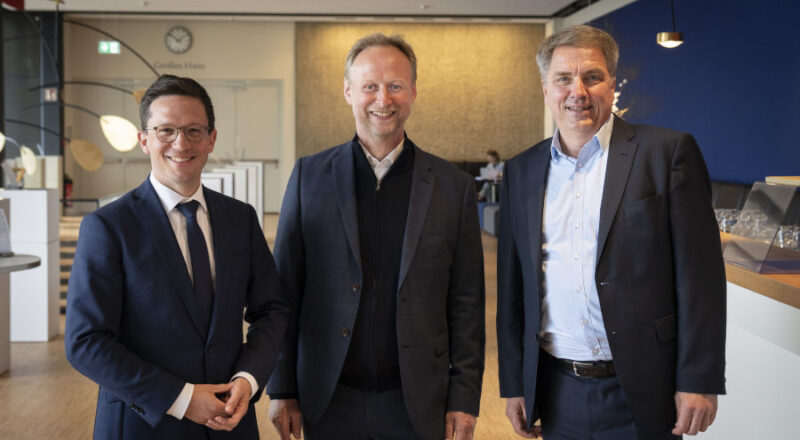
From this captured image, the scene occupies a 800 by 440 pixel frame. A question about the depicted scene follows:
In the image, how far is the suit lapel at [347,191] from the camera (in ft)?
6.30

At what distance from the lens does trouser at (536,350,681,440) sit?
74.9 inches

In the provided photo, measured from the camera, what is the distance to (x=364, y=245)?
196 cm

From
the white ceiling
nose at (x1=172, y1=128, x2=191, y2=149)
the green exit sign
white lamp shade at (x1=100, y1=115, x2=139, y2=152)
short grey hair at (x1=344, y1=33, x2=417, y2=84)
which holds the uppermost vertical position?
the white ceiling

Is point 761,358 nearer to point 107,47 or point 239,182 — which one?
point 239,182

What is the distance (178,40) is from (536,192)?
14.0 metres

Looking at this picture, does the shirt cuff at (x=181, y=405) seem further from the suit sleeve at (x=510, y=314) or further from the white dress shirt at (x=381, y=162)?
the suit sleeve at (x=510, y=314)

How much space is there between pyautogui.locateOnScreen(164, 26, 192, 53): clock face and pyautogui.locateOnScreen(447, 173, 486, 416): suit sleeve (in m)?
13.9

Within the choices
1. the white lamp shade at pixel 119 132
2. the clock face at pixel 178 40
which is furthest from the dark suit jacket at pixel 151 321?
the clock face at pixel 178 40

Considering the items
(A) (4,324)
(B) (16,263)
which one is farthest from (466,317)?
(A) (4,324)

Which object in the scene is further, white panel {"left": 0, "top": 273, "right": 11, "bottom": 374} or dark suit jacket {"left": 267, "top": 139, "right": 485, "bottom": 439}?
white panel {"left": 0, "top": 273, "right": 11, "bottom": 374}

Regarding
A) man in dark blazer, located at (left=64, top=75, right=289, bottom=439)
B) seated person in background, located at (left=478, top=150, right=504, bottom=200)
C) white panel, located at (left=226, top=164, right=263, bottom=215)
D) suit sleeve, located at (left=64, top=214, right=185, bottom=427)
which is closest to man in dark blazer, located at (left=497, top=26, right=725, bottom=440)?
man in dark blazer, located at (left=64, top=75, right=289, bottom=439)

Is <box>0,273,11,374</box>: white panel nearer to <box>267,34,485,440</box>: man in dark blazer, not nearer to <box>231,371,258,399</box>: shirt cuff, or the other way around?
<box>267,34,485,440</box>: man in dark blazer

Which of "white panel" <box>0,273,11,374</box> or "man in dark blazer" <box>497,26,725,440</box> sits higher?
"man in dark blazer" <box>497,26,725,440</box>

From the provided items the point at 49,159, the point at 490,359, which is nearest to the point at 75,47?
the point at 49,159
